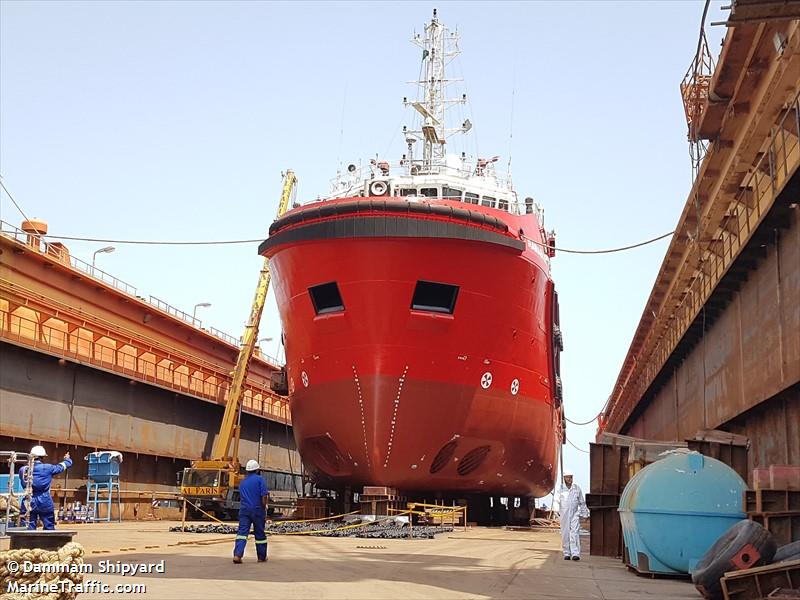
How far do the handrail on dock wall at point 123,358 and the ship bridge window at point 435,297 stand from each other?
9.15 metres

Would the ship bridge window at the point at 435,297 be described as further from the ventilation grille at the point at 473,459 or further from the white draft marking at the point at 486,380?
the ventilation grille at the point at 473,459

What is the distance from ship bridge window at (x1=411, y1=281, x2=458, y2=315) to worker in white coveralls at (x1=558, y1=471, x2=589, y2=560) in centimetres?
627

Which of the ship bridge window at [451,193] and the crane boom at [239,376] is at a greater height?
the ship bridge window at [451,193]

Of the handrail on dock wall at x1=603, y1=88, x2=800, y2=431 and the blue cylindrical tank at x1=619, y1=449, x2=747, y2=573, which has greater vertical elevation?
the handrail on dock wall at x1=603, y1=88, x2=800, y2=431

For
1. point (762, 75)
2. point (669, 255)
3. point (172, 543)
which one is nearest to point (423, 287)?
point (669, 255)

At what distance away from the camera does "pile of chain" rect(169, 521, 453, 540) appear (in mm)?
15461

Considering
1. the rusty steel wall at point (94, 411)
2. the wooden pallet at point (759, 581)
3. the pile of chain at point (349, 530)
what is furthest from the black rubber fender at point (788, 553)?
the rusty steel wall at point (94, 411)

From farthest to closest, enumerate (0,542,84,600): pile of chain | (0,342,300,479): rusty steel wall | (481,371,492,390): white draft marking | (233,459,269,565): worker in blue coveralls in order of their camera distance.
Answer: (0,342,300,479): rusty steel wall → (481,371,492,390): white draft marking → (233,459,269,565): worker in blue coveralls → (0,542,84,600): pile of chain

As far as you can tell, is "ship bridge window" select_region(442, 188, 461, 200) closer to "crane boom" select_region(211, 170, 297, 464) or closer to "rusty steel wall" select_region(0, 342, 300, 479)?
"crane boom" select_region(211, 170, 297, 464)

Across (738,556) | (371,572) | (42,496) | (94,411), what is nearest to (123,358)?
(94,411)

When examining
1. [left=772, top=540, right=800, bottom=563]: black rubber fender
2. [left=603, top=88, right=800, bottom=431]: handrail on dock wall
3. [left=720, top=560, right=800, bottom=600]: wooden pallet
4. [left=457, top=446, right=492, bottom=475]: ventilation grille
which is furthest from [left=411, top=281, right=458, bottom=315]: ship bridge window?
[left=720, top=560, right=800, bottom=600]: wooden pallet

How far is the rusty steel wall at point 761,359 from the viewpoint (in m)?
10.6

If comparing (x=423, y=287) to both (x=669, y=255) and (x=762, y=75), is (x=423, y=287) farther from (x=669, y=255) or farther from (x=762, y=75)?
(x=762, y=75)

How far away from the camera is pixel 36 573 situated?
223 inches
